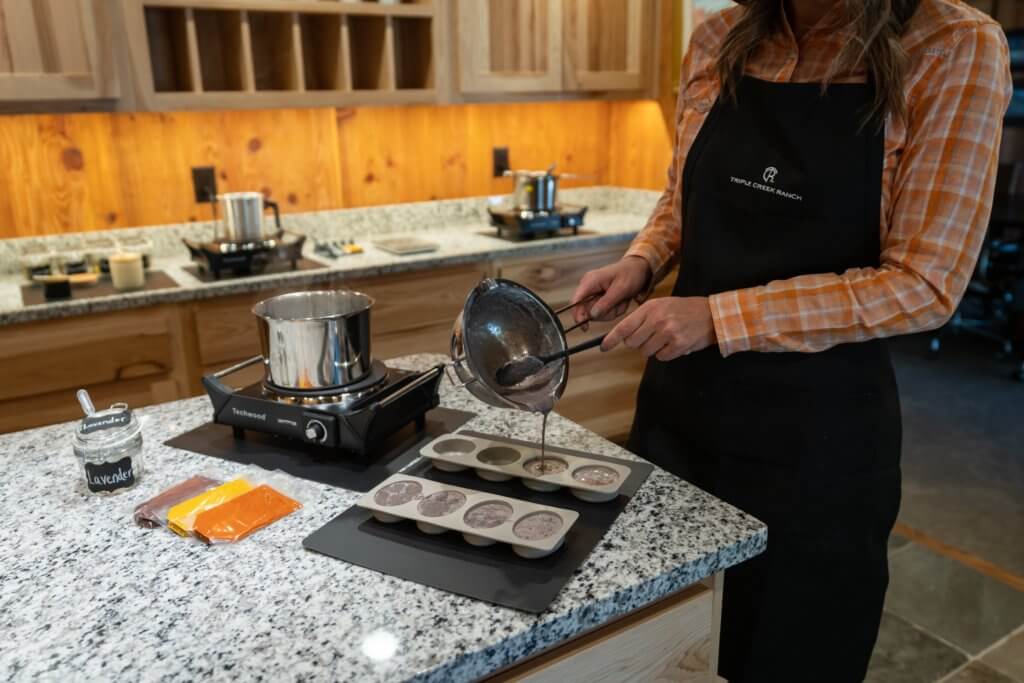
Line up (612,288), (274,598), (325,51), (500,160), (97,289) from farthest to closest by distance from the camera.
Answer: (500,160), (325,51), (97,289), (612,288), (274,598)

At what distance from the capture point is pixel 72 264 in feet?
7.84

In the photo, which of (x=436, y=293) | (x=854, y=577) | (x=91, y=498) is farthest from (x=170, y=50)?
(x=854, y=577)

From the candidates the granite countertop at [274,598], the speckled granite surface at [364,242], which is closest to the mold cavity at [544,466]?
the granite countertop at [274,598]

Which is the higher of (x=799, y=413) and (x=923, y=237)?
(x=923, y=237)

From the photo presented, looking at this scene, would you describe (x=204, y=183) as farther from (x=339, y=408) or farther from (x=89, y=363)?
(x=339, y=408)

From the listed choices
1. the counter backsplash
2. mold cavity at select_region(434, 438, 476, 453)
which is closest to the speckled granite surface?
the counter backsplash

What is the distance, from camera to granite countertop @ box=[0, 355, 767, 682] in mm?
752

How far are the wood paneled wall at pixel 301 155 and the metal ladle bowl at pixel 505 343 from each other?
79.6 inches

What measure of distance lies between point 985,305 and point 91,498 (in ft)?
16.0

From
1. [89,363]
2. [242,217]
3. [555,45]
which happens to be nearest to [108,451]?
[89,363]

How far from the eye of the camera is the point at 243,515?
0.99 metres

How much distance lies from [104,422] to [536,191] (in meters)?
2.06

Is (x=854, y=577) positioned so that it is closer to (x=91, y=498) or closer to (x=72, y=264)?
(x=91, y=498)

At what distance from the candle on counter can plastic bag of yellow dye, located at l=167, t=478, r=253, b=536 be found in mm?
1399
